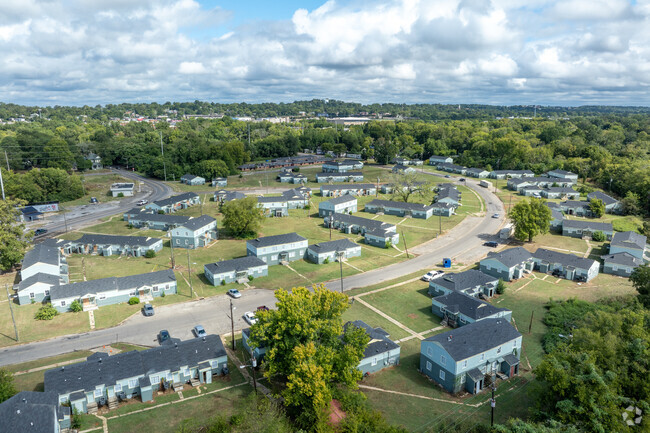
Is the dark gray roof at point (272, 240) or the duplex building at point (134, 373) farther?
the dark gray roof at point (272, 240)

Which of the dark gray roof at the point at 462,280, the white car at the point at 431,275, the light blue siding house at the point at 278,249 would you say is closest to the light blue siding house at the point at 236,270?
the light blue siding house at the point at 278,249

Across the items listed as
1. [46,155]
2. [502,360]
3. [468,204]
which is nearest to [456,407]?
[502,360]

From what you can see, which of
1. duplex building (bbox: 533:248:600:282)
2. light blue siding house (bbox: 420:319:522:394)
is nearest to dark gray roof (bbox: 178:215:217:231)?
light blue siding house (bbox: 420:319:522:394)

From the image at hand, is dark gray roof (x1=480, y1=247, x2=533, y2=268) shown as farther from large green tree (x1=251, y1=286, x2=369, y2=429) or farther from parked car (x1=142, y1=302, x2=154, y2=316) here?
parked car (x1=142, y1=302, x2=154, y2=316)

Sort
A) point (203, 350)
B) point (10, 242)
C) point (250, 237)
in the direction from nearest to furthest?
point (203, 350)
point (10, 242)
point (250, 237)

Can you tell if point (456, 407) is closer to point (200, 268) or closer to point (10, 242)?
point (200, 268)

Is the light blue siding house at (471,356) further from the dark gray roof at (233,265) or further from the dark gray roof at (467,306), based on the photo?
the dark gray roof at (233,265)

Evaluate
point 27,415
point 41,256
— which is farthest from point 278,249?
point 27,415
